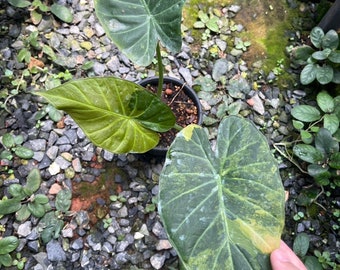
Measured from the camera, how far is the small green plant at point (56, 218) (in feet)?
5.26

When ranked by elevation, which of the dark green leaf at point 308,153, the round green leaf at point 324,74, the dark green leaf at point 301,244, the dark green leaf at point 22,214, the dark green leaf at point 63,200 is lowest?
the dark green leaf at point 301,244

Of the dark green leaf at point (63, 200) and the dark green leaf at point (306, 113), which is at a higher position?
the dark green leaf at point (306, 113)

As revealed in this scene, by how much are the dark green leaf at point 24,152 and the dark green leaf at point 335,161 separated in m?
1.17

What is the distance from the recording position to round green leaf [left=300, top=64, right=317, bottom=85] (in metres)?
1.92

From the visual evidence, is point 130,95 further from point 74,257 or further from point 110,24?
point 74,257

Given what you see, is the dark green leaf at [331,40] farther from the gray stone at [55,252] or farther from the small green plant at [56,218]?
the gray stone at [55,252]

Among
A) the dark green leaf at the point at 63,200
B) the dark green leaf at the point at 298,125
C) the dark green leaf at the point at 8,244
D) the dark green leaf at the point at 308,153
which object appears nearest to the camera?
the dark green leaf at the point at 8,244

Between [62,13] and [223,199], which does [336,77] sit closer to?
[223,199]

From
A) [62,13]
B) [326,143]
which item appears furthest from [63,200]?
[326,143]

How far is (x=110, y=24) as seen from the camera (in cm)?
134

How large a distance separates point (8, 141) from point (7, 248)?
0.41m

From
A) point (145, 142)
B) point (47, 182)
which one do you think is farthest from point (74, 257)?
point (145, 142)

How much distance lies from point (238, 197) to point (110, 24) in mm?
644

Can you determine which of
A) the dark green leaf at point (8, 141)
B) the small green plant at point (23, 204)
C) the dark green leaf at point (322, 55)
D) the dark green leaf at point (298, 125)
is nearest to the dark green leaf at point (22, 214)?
the small green plant at point (23, 204)
